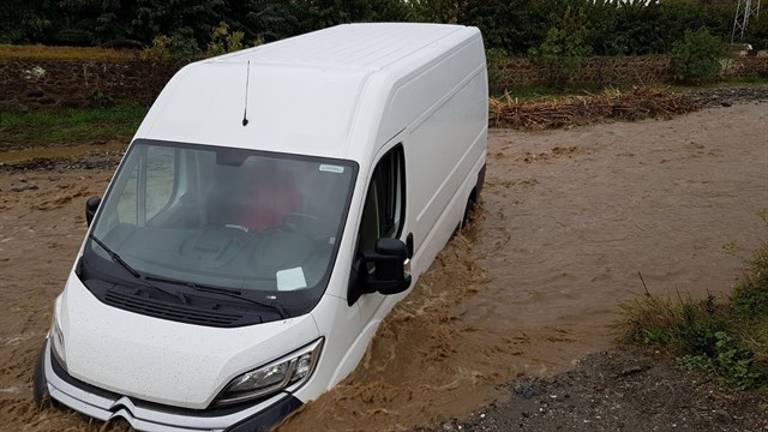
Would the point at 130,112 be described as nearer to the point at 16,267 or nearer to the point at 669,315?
the point at 16,267

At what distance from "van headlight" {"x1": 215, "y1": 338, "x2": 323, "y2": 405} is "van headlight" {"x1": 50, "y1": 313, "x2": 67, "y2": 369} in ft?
3.46

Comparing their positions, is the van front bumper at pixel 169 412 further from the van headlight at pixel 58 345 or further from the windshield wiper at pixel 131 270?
the windshield wiper at pixel 131 270

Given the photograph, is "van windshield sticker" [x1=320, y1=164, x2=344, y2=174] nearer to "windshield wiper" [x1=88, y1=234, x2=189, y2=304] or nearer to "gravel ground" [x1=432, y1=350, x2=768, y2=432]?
"windshield wiper" [x1=88, y1=234, x2=189, y2=304]

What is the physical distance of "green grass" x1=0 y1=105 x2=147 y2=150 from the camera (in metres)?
14.4

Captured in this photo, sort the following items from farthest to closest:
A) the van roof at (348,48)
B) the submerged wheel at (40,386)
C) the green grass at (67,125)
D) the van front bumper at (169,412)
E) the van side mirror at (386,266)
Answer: the green grass at (67,125) → the van roof at (348,48) → the van side mirror at (386,266) → the submerged wheel at (40,386) → the van front bumper at (169,412)

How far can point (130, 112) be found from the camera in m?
16.0

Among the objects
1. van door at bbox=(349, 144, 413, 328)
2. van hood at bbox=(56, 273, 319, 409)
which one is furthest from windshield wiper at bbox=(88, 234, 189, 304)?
van door at bbox=(349, 144, 413, 328)

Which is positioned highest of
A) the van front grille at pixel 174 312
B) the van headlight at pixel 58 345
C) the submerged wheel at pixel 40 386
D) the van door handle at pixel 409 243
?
the van front grille at pixel 174 312

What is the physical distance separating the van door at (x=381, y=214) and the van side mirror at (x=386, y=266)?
0.24 ft

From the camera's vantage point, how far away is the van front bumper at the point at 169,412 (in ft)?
13.1

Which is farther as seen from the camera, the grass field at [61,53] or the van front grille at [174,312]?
the grass field at [61,53]

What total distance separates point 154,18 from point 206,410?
1506 cm

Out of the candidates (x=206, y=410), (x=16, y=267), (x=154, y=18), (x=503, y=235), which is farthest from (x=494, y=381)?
(x=154, y=18)

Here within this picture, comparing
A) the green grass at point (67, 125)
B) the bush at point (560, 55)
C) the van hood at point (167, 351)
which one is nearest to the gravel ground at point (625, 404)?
the van hood at point (167, 351)
